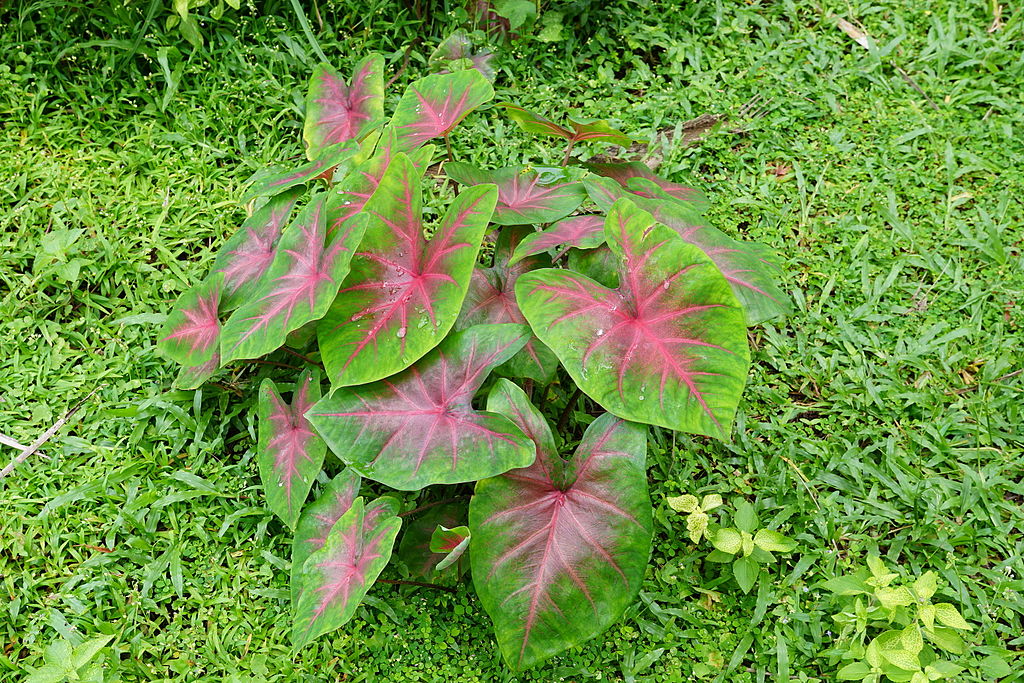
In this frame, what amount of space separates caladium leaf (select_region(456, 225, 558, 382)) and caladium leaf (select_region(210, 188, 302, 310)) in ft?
2.21

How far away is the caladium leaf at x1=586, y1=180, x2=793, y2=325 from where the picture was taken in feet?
7.80

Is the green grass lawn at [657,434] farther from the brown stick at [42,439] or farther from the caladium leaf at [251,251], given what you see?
the caladium leaf at [251,251]

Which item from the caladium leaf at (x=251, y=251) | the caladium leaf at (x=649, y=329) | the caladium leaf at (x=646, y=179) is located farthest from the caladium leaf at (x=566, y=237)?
the caladium leaf at (x=251, y=251)

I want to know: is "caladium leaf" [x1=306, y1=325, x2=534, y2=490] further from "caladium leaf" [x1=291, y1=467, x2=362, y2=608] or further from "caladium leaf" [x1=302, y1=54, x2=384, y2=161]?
"caladium leaf" [x1=302, y1=54, x2=384, y2=161]

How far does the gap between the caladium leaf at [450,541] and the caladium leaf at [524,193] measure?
2.86 ft

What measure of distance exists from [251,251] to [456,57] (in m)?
1.44

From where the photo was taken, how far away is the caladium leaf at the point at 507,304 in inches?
92.8

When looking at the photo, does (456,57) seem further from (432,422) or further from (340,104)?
(432,422)

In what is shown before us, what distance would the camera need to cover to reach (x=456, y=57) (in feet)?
11.9

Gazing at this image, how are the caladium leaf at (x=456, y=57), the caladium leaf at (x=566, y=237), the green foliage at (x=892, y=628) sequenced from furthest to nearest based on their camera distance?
the caladium leaf at (x=456, y=57), the caladium leaf at (x=566, y=237), the green foliage at (x=892, y=628)

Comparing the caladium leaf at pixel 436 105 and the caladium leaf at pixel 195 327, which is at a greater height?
the caladium leaf at pixel 436 105

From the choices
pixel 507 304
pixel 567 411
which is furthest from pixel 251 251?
pixel 567 411

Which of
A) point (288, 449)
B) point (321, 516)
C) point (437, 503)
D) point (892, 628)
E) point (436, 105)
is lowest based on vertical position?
point (892, 628)

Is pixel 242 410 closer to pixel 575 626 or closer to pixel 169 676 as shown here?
pixel 169 676
